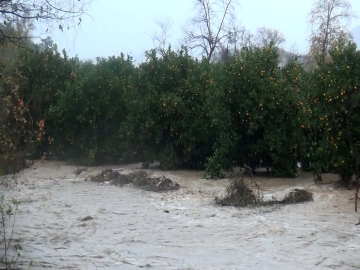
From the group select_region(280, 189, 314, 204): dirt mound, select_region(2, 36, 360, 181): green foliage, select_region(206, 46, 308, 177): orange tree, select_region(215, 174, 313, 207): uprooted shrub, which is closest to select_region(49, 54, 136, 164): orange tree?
select_region(2, 36, 360, 181): green foliage

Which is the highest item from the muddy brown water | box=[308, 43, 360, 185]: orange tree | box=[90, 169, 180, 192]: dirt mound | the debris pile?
box=[308, 43, 360, 185]: orange tree

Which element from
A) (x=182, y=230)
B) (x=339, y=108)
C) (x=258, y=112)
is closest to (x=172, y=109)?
(x=258, y=112)

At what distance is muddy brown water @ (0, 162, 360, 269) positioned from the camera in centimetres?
925

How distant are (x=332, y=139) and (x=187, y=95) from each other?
629cm

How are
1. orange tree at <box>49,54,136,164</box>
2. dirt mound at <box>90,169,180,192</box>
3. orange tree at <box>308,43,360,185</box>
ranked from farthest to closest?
1. orange tree at <box>49,54,136,164</box>
2. dirt mound at <box>90,169,180,192</box>
3. orange tree at <box>308,43,360,185</box>

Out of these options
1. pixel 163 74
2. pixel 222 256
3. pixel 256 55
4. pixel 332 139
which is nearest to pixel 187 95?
pixel 163 74

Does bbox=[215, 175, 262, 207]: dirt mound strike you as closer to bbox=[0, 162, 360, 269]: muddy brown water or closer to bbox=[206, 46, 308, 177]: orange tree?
bbox=[0, 162, 360, 269]: muddy brown water

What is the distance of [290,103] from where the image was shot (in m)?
17.3

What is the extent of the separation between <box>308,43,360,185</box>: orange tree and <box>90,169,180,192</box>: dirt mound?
15.3 feet

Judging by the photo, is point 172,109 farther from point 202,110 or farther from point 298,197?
point 298,197

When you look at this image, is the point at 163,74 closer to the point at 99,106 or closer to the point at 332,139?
the point at 99,106

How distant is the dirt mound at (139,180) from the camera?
1622cm

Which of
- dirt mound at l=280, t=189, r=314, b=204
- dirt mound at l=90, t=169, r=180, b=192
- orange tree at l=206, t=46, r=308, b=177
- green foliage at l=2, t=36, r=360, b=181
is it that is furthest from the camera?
orange tree at l=206, t=46, r=308, b=177

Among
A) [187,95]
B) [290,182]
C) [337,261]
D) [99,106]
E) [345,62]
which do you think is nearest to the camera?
[337,261]
